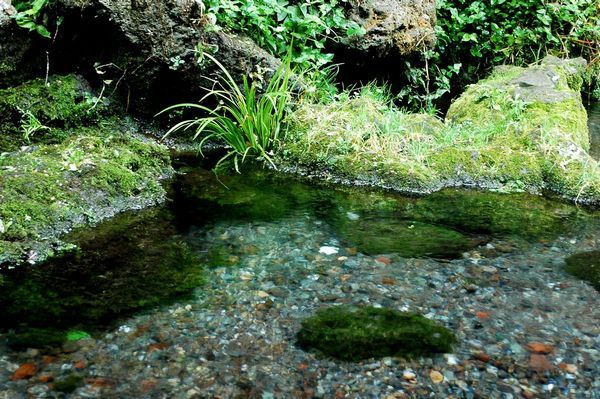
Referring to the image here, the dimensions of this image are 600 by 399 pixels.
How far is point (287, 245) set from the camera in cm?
387

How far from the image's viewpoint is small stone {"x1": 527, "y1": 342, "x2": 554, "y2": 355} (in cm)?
279

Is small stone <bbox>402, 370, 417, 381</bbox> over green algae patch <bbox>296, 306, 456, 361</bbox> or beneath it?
over

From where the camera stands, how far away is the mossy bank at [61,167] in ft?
11.6

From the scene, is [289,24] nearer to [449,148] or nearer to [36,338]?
[449,148]

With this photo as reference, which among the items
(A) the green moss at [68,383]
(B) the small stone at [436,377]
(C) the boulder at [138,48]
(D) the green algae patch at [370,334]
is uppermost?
(C) the boulder at [138,48]

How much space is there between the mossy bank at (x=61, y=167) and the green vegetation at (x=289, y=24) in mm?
1619

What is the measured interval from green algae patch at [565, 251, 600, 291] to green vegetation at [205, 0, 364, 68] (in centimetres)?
351

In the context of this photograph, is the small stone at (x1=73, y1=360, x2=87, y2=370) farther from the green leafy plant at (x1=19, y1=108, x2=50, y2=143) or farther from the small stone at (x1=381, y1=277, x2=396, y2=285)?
the green leafy plant at (x1=19, y1=108, x2=50, y2=143)

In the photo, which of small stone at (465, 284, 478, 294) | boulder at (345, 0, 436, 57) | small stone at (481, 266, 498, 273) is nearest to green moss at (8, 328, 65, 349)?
small stone at (465, 284, 478, 294)

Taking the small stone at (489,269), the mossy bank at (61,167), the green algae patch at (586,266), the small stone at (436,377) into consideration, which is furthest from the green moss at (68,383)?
the green algae patch at (586,266)

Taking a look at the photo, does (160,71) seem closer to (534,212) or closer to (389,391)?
(534,212)

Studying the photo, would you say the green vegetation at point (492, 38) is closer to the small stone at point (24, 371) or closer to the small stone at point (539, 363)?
the small stone at point (539, 363)

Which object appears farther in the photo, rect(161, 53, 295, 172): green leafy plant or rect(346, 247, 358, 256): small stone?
rect(161, 53, 295, 172): green leafy plant

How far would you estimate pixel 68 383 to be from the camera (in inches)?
93.8
